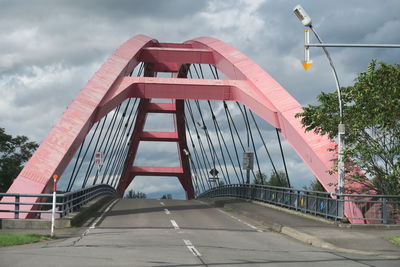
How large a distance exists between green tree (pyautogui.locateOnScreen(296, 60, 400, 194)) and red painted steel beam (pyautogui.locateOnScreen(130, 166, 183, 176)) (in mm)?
49956

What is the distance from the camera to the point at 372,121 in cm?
1870

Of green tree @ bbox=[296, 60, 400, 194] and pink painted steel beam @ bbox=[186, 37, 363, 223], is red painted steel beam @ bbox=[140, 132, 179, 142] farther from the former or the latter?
green tree @ bbox=[296, 60, 400, 194]

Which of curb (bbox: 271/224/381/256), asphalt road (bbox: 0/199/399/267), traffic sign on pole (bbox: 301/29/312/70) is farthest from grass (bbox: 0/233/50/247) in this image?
traffic sign on pole (bbox: 301/29/312/70)

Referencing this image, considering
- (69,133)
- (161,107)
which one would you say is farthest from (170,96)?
(161,107)

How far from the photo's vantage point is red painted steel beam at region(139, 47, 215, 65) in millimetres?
32656

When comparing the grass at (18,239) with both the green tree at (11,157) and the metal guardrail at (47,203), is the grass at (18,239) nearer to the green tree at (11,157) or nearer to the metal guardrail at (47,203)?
the metal guardrail at (47,203)

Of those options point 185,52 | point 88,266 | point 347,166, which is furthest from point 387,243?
point 185,52

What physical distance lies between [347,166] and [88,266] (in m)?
12.5

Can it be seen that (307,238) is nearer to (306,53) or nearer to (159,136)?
(306,53)

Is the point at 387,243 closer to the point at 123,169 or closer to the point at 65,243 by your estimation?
the point at 65,243

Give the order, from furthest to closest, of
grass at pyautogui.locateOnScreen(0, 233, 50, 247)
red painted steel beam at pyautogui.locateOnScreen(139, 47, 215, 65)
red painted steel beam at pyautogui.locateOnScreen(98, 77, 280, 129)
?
red painted steel beam at pyautogui.locateOnScreen(139, 47, 215, 65)
red painted steel beam at pyautogui.locateOnScreen(98, 77, 280, 129)
grass at pyautogui.locateOnScreen(0, 233, 50, 247)

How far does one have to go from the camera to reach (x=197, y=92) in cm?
2817

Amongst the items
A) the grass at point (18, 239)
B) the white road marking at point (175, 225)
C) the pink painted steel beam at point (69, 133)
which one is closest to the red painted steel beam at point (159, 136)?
the pink painted steel beam at point (69, 133)

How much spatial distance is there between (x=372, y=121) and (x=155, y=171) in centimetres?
5413
